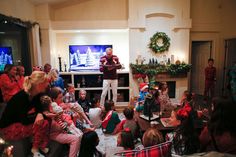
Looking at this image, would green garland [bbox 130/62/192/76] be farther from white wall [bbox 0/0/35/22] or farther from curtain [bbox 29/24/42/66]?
white wall [bbox 0/0/35/22]

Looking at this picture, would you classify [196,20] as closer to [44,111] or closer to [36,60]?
[36,60]

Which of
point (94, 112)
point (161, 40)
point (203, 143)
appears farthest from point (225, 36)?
point (203, 143)

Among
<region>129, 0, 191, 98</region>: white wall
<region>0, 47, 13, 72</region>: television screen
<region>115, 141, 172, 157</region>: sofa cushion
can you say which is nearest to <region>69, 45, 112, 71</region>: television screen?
<region>129, 0, 191, 98</region>: white wall

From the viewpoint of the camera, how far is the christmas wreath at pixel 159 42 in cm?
537

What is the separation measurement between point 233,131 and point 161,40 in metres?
4.78

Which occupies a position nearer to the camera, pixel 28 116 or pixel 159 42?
pixel 28 116

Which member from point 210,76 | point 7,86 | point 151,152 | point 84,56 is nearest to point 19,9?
point 7,86

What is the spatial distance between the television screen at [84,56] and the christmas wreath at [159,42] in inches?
58.3

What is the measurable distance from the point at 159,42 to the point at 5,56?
386cm

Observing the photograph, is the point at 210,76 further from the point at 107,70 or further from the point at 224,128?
the point at 224,128

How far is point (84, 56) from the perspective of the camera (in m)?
5.67

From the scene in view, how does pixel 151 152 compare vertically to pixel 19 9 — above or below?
below

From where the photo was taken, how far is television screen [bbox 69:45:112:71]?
5664mm

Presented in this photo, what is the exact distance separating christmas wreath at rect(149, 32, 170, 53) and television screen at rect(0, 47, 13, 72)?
3531 mm
